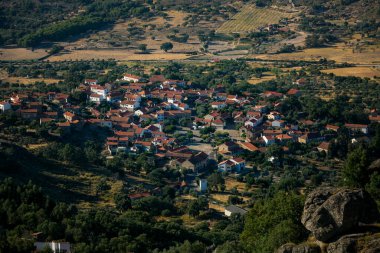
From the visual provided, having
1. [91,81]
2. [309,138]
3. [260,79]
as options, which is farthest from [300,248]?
[260,79]

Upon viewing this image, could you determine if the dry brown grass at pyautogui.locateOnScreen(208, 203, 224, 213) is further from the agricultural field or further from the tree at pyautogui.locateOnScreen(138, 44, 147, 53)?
the agricultural field

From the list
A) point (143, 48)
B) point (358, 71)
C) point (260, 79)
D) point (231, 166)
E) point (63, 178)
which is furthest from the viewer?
point (143, 48)

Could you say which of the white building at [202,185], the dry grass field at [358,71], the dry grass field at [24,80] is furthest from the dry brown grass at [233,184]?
the dry grass field at [358,71]

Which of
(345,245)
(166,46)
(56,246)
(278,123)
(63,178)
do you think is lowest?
(166,46)

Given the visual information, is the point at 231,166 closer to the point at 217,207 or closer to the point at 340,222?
the point at 217,207

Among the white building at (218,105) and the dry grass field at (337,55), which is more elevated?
the white building at (218,105)

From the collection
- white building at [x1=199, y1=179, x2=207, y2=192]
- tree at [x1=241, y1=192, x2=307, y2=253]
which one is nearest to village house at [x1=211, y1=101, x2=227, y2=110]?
white building at [x1=199, y1=179, x2=207, y2=192]

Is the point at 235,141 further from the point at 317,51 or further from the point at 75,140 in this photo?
the point at 317,51

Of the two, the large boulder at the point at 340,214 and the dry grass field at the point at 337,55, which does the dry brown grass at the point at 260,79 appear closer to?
the dry grass field at the point at 337,55
